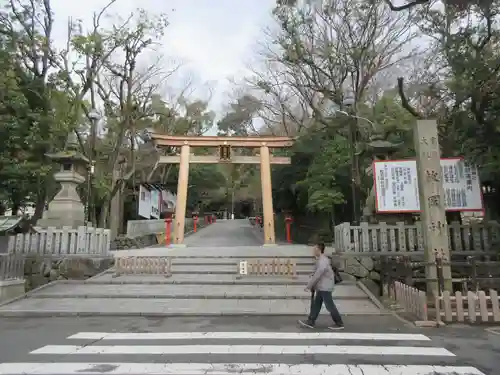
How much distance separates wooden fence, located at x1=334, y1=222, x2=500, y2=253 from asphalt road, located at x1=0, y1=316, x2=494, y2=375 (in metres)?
5.58

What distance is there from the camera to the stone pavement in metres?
9.08

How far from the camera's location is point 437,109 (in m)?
19.8

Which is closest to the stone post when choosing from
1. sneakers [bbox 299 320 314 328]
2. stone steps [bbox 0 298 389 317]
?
stone steps [bbox 0 298 389 317]

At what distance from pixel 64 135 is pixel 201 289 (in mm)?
10708

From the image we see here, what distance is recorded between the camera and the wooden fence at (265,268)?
41.7ft

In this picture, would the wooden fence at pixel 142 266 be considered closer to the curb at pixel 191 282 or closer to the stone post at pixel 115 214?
the curb at pixel 191 282

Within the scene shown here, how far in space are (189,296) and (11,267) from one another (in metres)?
4.94

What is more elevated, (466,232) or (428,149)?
(428,149)

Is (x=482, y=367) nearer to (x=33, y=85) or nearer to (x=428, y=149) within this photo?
(x=428, y=149)

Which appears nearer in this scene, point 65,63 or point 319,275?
point 319,275

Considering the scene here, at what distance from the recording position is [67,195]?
15.5m

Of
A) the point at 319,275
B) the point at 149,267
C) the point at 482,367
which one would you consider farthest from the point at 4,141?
the point at 482,367

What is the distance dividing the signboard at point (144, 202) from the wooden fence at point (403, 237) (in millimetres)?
15125

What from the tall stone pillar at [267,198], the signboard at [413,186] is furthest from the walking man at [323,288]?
the tall stone pillar at [267,198]
